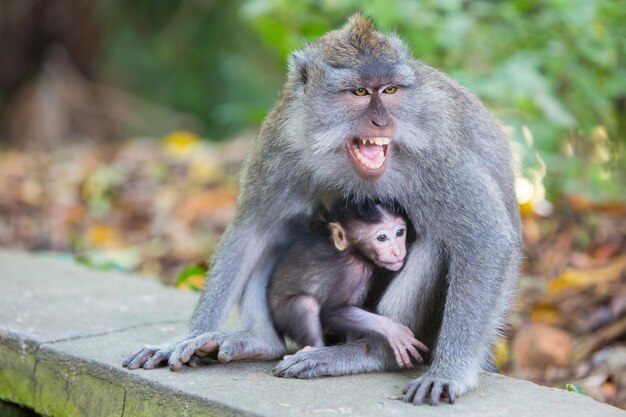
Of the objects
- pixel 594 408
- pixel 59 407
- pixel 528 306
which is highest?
pixel 528 306

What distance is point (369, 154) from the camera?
14.6 ft

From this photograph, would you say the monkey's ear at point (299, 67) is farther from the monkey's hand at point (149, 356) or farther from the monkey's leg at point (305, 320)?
the monkey's hand at point (149, 356)

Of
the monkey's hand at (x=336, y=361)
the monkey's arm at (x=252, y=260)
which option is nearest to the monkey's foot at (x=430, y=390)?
the monkey's hand at (x=336, y=361)

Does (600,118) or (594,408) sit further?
(600,118)

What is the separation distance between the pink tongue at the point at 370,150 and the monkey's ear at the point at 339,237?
16.4 inches

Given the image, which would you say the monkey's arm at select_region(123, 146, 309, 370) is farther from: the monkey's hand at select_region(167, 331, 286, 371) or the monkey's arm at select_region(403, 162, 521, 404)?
the monkey's arm at select_region(403, 162, 521, 404)

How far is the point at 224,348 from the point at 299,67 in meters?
1.39

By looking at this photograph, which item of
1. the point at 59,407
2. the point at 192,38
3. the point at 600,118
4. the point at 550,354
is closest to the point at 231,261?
the point at 59,407

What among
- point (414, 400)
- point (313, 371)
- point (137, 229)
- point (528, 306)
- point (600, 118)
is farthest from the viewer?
point (137, 229)

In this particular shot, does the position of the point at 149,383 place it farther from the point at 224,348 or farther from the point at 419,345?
the point at 419,345

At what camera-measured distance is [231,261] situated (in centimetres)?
492

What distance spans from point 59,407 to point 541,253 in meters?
4.67

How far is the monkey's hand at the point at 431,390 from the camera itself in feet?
13.1

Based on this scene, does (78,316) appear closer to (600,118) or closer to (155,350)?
(155,350)
